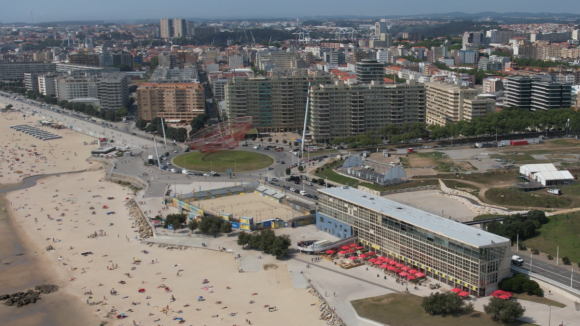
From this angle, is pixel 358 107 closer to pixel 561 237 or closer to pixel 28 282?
pixel 561 237

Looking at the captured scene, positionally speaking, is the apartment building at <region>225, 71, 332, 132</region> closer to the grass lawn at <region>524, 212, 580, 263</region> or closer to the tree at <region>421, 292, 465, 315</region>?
the grass lawn at <region>524, 212, 580, 263</region>

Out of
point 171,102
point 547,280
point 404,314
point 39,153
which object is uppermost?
point 171,102

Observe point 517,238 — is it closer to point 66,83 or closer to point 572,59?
point 66,83

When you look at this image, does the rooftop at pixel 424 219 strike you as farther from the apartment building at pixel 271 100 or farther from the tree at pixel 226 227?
the apartment building at pixel 271 100

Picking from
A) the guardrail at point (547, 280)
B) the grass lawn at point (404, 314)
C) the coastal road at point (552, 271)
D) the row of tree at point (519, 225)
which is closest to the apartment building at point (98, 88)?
the row of tree at point (519, 225)

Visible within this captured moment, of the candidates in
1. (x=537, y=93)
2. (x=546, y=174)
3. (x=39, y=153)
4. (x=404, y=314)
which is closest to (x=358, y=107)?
(x=537, y=93)

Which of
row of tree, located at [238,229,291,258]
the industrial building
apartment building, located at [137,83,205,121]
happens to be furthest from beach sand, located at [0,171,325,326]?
apartment building, located at [137,83,205,121]

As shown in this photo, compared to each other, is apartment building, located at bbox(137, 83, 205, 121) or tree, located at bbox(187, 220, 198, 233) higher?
apartment building, located at bbox(137, 83, 205, 121)
